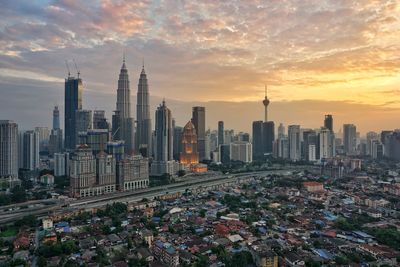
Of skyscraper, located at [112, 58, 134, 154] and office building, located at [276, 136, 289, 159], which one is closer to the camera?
skyscraper, located at [112, 58, 134, 154]

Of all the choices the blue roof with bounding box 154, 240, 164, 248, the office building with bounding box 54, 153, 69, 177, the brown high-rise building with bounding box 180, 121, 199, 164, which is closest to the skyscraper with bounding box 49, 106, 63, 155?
the office building with bounding box 54, 153, 69, 177

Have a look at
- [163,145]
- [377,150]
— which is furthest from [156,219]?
[377,150]

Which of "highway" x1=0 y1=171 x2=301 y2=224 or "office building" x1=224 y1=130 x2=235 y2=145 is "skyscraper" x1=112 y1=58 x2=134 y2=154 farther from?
"office building" x1=224 y1=130 x2=235 y2=145

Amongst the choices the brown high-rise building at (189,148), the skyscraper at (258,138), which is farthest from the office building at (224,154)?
the skyscraper at (258,138)

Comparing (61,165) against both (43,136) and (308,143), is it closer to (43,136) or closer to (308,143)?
(43,136)

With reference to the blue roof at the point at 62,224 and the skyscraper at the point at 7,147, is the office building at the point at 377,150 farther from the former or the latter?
the skyscraper at the point at 7,147
